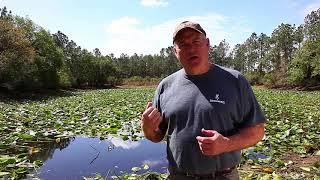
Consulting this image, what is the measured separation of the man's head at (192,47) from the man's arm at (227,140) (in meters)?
0.48

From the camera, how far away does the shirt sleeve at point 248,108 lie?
277 cm

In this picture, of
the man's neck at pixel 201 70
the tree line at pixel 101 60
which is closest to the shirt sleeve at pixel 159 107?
the man's neck at pixel 201 70

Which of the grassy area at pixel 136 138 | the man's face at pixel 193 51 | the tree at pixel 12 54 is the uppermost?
the tree at pixel 12 54

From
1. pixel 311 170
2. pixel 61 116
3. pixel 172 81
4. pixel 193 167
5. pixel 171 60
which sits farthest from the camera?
pixel 171 60

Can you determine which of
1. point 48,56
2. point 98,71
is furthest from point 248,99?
point 98,71

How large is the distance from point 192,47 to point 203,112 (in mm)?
460

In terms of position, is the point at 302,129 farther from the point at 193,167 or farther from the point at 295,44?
the point at 295,44

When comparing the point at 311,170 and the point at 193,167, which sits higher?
the point at 193,167

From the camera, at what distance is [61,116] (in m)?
15.5

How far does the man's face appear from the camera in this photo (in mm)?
2772

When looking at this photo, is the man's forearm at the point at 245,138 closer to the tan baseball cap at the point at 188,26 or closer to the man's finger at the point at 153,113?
the man's finger at the point at 153,113

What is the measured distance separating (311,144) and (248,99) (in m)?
7.25

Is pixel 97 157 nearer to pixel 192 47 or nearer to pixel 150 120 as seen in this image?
pixel 150 120

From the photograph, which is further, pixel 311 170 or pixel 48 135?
pixel 48 135
